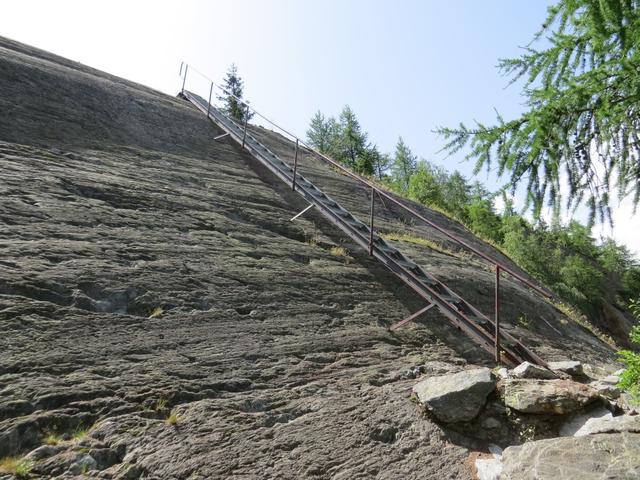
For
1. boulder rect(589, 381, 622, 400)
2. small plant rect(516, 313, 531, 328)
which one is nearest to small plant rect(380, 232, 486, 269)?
small plant rect(516, 313, 531, 328)

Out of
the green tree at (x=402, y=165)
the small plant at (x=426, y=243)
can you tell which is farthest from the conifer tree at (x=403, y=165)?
the small plant at (x=426, y=243)

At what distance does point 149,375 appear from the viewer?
362 centimetres

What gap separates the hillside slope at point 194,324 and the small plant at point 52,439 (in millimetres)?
48

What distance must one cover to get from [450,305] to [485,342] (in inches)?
26.8

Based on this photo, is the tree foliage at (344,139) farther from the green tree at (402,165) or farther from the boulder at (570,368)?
the boulder at (570,368)

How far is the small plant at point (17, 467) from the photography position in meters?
2.60

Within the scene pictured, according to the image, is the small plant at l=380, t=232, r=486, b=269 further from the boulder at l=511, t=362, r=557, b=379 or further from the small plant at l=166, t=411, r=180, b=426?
the small plant at l=166, t=411, r=180, b=426

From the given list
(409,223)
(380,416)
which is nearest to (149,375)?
(380,416)

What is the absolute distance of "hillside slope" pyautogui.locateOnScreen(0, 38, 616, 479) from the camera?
127 inches

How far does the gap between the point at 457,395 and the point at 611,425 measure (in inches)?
46.1

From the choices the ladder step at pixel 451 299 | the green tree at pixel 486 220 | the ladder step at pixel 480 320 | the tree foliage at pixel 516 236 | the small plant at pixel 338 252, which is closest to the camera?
the ladder step at pixel 480 320

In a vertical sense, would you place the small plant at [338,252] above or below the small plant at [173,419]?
above

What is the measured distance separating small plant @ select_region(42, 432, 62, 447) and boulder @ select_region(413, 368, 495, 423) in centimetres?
290

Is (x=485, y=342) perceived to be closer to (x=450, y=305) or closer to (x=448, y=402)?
(x=450, y=305)
